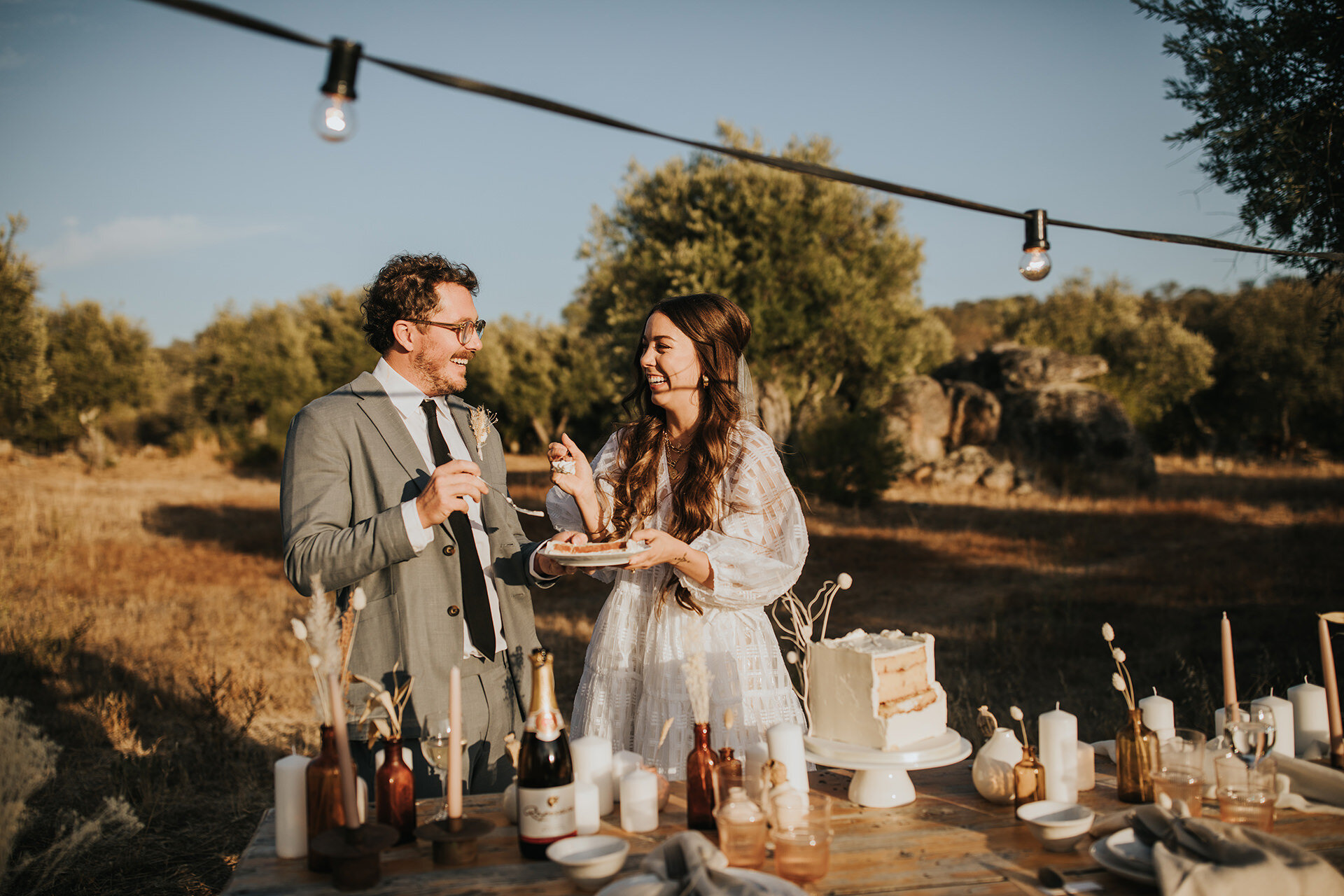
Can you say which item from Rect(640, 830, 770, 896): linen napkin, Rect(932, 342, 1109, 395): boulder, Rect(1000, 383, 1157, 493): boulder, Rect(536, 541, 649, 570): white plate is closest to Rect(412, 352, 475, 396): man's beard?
Rect(536, 541, 649, 570): white plate

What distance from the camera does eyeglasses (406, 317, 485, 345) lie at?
316 cm

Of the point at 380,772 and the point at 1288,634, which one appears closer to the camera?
the point at 380,772

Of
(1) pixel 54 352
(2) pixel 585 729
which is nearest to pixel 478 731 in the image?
(2) pixel 585 729

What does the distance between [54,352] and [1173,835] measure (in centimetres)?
2743

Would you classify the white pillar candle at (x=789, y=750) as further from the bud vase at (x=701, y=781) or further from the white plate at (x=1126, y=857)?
the white plate at (x=1126, y=857)

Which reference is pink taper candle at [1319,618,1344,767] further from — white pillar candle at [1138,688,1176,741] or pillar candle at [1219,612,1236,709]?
white pillar candle at [1138,688,1176,741]

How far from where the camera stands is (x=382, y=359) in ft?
10.7

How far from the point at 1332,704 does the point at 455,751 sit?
2.43m

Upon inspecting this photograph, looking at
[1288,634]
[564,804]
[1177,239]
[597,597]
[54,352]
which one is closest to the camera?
[564,804]

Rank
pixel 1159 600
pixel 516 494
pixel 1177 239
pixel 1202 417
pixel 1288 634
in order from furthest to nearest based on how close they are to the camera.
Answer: pixel 1202 417
pixel 516 494
pixel 1159 600
pixel 1288 634
pixel 1177 239

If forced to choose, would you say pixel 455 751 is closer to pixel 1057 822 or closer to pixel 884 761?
pixel 884 761

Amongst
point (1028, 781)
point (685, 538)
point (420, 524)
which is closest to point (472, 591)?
point (420, 524)

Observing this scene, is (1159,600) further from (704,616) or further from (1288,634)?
(704,616)

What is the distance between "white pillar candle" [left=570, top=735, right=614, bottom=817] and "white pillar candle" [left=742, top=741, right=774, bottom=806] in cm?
36
